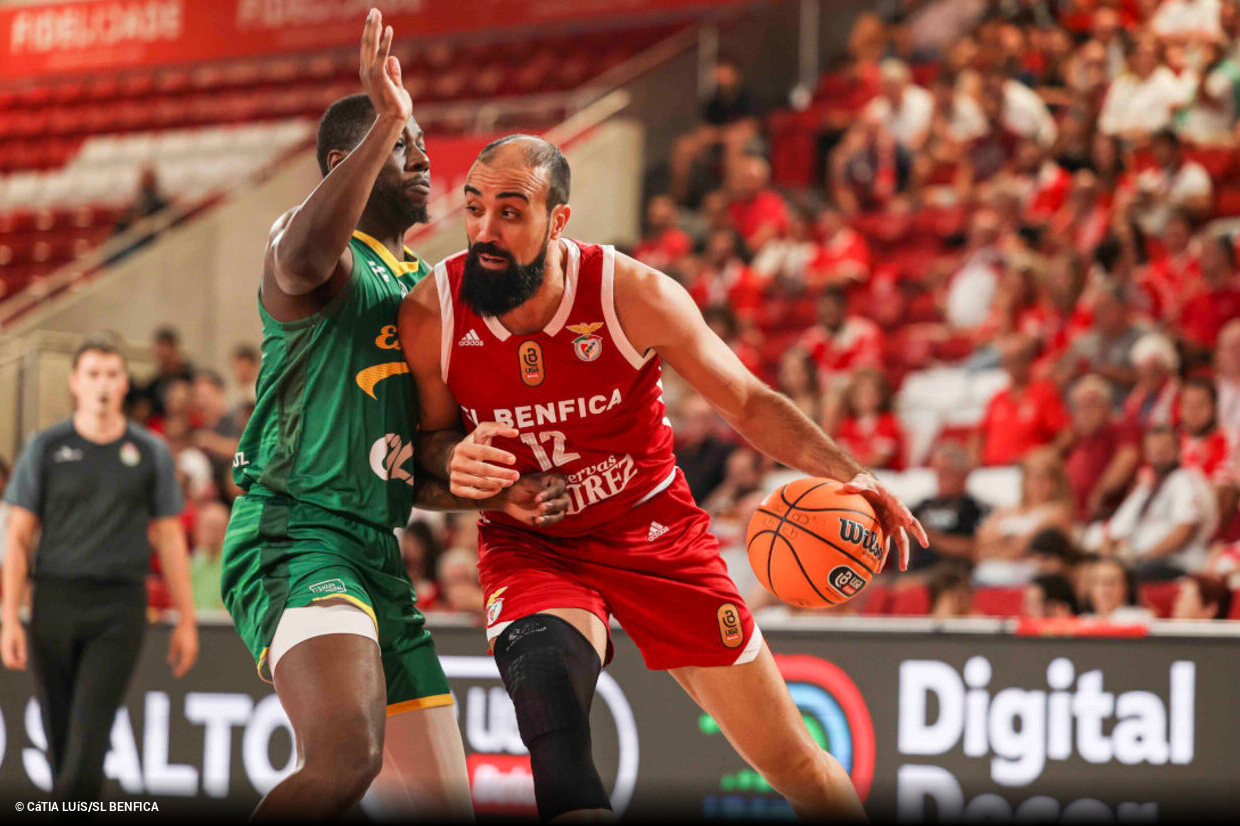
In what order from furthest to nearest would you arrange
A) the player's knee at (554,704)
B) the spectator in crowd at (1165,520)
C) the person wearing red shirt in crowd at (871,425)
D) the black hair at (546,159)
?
the person wearing red shirt in crowd at (871,425) → the spectator in crowd at (1165,520) → the black hair at (546,159) → the player's knee at (554,704)

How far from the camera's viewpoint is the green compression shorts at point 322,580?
3777 mm

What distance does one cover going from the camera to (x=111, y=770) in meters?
7.16

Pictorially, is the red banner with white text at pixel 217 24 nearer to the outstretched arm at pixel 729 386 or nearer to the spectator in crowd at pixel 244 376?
the spectator in crowd at pixel 244 376

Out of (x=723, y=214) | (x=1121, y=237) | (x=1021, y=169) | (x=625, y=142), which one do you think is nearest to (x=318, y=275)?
(x=1121, y=237)

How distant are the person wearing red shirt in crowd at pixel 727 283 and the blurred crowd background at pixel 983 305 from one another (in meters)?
0.02

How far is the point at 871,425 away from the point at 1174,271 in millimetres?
2174

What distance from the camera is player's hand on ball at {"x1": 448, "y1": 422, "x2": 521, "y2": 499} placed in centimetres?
372

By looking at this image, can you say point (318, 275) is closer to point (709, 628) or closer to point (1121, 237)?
point (709, 628)

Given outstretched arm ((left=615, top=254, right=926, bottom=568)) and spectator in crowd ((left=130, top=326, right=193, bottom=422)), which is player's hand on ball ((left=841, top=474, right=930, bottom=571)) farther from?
spectator in crowd ((left=130, top=326, right=193, bottom=422))

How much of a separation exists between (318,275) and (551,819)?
4.80ft

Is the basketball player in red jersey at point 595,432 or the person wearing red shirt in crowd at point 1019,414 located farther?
the person wearing red shirt in crowd at point 1019,414

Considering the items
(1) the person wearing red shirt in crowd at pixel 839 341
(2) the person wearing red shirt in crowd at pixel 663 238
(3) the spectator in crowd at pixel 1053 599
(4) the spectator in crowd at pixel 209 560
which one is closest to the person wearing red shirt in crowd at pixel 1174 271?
(1) the person wearing red shirt in crowd at pixel 839 341

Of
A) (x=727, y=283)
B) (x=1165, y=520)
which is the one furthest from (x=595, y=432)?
(x=727, y=283)

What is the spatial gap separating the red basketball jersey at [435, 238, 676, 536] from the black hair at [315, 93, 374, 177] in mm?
475
